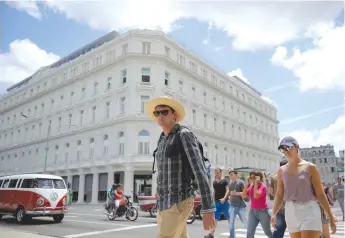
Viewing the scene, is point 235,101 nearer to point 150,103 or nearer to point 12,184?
point 12,184

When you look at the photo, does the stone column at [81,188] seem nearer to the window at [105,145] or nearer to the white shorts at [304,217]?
the window at [105,145]

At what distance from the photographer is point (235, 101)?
155ft

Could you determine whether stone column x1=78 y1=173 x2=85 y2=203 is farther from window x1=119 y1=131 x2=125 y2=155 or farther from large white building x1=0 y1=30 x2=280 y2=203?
window x1=119 y1=131 x2=125 y2=155

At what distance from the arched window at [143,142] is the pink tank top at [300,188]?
2774 cm

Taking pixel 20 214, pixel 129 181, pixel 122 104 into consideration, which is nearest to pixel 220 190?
pixel 20 214

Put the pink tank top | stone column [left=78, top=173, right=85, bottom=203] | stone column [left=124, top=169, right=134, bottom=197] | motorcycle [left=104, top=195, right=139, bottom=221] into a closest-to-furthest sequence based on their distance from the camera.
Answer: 1. the pink tank top
2. motorcycle [left=104, top=195, right=139, bottom=221]
3. stone column [left=124, top=169, right=134, bottom=197]
4. stone column [left=78, top=173, right=85, bottom=203]

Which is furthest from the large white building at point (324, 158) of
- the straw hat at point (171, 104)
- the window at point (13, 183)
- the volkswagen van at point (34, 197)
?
the straw hat at point (171, 104)

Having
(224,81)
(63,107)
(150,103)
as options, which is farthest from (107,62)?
(150,103)

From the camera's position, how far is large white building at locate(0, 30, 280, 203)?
104ft

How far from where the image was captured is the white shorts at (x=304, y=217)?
3.39 metres

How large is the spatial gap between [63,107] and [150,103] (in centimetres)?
4015

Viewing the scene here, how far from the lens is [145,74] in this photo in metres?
33.1

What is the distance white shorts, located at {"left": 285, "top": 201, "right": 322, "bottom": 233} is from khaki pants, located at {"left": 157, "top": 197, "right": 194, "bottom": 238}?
1507 mm

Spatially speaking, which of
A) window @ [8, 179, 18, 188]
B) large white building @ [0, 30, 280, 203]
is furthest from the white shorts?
large white building @ [0, 30, 280, 203]
